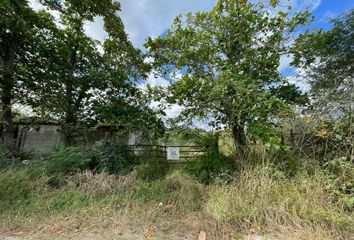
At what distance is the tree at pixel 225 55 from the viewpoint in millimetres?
4344

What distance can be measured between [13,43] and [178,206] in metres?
6.13

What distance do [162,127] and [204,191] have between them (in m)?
1.66

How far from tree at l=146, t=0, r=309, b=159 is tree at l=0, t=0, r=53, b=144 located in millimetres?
3522

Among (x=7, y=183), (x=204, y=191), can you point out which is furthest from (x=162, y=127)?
(x=7, y=183)

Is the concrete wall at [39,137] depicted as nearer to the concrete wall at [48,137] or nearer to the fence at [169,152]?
the concrete wall at [48,137]

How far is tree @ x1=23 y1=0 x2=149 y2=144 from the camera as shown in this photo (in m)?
6.55

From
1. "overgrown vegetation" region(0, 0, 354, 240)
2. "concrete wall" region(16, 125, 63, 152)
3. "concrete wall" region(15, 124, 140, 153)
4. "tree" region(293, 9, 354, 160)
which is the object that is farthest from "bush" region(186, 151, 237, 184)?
"concrete wall" region(16, 125, 63, 152)

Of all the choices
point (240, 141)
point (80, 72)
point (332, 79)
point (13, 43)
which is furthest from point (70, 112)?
point (332, 79)

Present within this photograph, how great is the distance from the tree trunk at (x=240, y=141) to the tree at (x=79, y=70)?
3.04 meters

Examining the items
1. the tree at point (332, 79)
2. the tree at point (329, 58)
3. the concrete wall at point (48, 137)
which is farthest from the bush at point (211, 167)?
the concrete wall at point (48, 137)

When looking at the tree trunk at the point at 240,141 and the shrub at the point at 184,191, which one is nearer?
the shrub at the point at 184,191

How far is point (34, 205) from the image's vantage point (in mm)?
3781

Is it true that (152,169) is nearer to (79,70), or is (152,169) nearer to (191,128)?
(191,128)

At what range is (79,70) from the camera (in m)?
7.07
